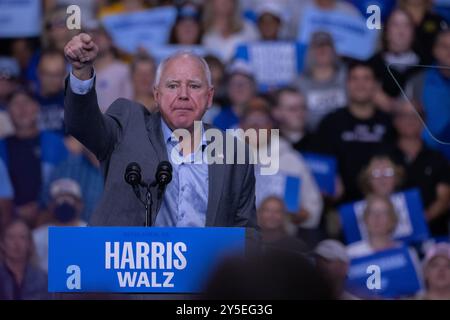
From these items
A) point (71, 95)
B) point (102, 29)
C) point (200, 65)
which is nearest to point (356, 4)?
point (102, 29)

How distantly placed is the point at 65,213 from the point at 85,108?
208 cm

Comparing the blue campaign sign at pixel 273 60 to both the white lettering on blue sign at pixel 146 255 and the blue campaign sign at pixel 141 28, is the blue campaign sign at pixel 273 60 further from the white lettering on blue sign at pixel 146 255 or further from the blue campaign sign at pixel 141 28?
the white lettering on blue sign at pixel 146 255

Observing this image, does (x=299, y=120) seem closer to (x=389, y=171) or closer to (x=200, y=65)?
(x=389, y=171)

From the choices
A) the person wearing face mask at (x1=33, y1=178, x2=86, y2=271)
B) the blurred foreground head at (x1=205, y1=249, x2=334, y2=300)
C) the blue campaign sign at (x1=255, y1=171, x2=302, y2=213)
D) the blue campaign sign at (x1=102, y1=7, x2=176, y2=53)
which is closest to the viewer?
the blurred foreground head at (x1=205, y1=249, x2=334, y2=300)

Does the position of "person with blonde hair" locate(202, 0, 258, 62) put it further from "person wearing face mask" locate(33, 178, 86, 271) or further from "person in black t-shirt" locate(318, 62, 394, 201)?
"person wearing face mask" locate(33, 178, 86, 271)

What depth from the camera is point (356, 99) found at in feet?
19.4

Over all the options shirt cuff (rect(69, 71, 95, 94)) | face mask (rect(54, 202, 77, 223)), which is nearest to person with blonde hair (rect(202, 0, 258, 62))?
face mask (rect(54, 202, 77, 223))

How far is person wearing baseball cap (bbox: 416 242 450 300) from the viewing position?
17.2 ft

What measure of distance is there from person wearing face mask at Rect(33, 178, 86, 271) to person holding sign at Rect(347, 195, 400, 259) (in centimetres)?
136

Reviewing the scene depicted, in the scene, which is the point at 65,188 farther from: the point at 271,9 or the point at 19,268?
the point at 271,9

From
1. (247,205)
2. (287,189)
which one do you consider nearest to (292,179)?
(287,189)

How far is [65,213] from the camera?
5422mm
